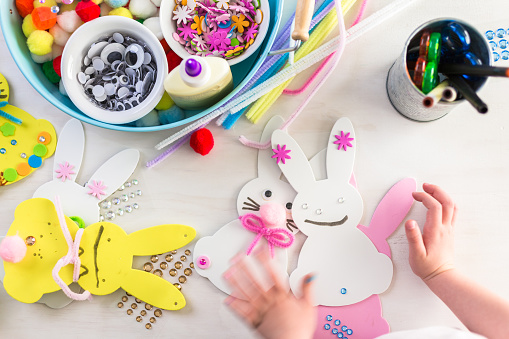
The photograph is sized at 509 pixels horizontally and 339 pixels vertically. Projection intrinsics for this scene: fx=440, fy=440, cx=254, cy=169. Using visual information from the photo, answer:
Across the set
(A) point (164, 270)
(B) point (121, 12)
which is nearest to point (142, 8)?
(B) point (121, 12)

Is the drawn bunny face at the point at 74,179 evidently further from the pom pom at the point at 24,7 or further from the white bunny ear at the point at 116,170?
the pom pom at the point at 24,7

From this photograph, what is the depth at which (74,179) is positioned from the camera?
60 cm

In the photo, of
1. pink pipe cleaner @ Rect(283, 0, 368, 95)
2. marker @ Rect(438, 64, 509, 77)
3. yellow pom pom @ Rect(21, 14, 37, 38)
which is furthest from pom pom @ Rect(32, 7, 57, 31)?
marker @ Rect(438, 64, 509, 77)

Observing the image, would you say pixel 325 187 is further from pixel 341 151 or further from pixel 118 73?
pixel 118 73

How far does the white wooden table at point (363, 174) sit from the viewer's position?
0.57m

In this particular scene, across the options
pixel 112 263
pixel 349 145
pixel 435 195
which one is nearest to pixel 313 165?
pixel 349 145

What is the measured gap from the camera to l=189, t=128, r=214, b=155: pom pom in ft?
1.89

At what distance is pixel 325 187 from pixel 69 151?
0.35 meters

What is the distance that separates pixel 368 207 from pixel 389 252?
0.21ft

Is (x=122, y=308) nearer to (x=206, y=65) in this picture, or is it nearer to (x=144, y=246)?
(x=144, y=246)

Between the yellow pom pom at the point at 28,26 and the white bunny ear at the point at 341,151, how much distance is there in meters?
0.42

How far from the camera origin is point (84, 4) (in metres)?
0.58

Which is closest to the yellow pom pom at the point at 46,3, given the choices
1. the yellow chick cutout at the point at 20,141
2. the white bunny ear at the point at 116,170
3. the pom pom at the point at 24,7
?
the pom pom at the point at 24,7

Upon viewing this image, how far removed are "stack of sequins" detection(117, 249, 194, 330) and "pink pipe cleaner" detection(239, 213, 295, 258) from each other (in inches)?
3.4
